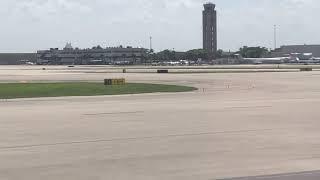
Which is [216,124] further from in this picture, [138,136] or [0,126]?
[0,126]

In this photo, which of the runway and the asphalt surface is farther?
the runway

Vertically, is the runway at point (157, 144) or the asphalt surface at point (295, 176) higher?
the asphalt surface at point (295, 176)

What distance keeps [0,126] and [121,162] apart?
28.0ft

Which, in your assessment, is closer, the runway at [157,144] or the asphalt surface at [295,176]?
the asphalt surface at [295,176]

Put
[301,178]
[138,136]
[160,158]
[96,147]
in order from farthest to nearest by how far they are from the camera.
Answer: [138,136]
[96,147]
[160,158]
[301,178]

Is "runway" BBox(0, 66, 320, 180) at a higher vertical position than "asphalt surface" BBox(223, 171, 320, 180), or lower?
lower

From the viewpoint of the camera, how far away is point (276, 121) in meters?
20.5

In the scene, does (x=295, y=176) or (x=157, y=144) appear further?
(x=157, y=144)

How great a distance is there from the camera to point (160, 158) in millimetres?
12750

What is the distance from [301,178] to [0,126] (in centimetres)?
1205

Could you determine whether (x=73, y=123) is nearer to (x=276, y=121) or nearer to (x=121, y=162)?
(x=276, y=121)

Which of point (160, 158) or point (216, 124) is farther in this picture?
point (216, 124)

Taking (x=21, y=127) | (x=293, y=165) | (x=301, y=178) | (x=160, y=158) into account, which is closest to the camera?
(x=301, y=178)

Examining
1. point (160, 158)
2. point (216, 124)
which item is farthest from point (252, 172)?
point (216, 124)
